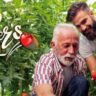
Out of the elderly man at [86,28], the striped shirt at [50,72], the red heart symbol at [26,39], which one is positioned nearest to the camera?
the striped shirt at [50,72]

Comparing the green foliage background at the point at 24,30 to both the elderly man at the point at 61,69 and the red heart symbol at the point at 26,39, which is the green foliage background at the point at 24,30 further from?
the elderly man at the point at 61,69

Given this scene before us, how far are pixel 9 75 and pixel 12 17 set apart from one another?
52cm

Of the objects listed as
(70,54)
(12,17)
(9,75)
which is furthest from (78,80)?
(12,17)

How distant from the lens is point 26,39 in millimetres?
3682

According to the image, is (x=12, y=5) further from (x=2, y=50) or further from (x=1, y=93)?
(x=1, y=93)

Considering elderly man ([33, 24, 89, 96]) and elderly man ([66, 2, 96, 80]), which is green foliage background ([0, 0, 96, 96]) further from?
elderly man ([33, 24, 89, 96])

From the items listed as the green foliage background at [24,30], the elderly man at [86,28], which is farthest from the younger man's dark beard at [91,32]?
the green foliage background at [24,30]

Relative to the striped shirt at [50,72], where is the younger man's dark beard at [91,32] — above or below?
above

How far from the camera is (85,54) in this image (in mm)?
4000

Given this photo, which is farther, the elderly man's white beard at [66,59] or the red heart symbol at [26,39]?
the red heart symbol at [26,39]

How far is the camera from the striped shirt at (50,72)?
316 cm

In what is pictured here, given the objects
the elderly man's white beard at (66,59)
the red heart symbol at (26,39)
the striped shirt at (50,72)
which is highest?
the red heart symbol at (26,39)

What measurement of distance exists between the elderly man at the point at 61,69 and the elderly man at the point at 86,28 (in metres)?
0.31

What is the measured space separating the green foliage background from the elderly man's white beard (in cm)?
51
